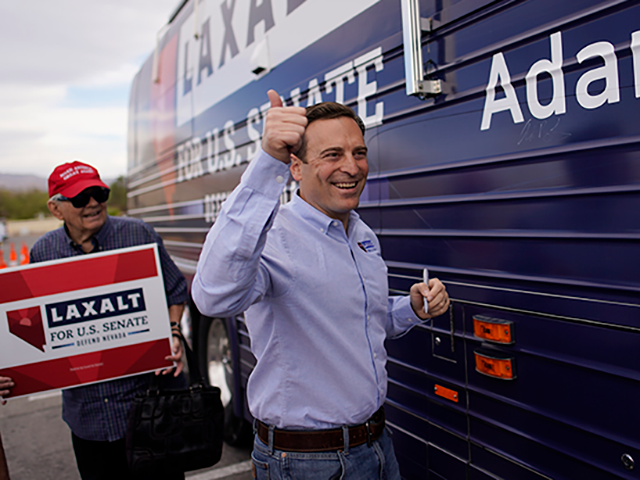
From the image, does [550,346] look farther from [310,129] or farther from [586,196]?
[310,129]

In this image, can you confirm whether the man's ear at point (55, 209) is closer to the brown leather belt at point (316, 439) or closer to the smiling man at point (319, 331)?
the smiling man at point (319, 331)

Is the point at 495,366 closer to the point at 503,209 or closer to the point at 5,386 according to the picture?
the point at 503,209

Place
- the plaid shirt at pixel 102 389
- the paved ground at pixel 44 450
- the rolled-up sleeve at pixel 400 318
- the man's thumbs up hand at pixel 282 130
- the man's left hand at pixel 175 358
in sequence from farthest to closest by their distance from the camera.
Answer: the paved ground at pixel 44 450 < the man's left hand at pixel 175 358 < the plaid shirt at pixel 102 389 < the rolled-up sleeve at pixel 400 318 < the man's thumbs up hand at pixel 282 130

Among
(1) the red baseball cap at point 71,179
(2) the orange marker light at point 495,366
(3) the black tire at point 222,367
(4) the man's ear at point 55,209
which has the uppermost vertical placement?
(1) the red baseball cap at point 71,179

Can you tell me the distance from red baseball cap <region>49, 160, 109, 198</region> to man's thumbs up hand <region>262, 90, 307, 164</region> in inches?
53.0

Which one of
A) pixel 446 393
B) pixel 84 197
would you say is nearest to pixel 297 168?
pixel 446 393

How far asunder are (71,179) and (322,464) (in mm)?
1619

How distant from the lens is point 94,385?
87.9 inches

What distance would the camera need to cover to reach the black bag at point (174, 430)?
2.08 meters

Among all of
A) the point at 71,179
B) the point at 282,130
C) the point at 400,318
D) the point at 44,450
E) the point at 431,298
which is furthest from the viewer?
the point at 44,450

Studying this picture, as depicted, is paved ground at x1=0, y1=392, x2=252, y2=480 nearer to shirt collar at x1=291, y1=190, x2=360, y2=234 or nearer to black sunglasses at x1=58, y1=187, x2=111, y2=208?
black sunglasses at x1=58, y1=187, x2=111, y2=208

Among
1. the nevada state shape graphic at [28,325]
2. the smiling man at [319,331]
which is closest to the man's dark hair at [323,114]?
the smiling man at [319,331]

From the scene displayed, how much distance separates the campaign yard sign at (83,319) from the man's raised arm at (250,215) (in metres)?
1.15

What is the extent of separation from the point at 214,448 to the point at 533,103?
1801 millimetres
